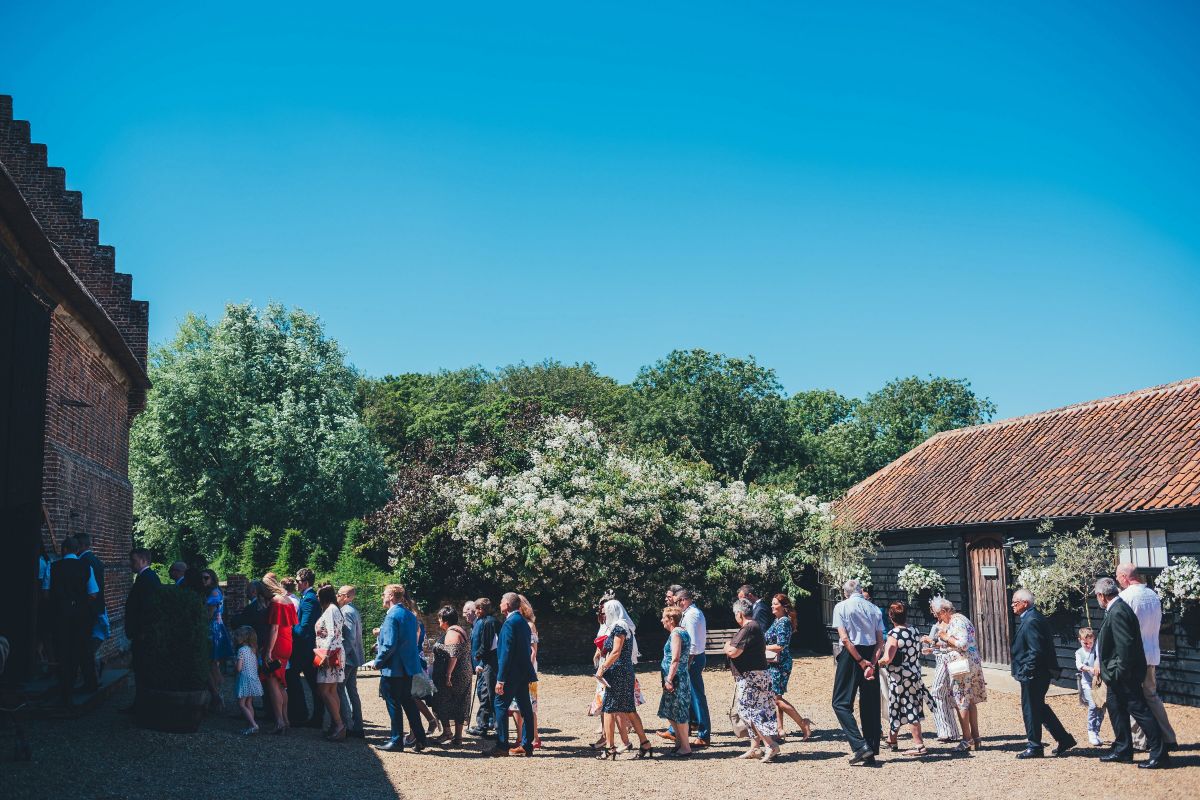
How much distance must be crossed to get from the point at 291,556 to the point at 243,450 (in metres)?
6.22

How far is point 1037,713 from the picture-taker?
33.1 feet

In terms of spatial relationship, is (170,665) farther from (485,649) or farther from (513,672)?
(513,672)

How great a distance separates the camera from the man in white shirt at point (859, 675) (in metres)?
9.97

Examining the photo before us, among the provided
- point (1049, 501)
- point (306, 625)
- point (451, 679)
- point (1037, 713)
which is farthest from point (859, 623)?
point (1049, 501)

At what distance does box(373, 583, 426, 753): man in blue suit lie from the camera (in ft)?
34.1

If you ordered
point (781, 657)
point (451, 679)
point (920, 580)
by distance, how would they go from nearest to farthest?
point (451, 679) → point (781, 657) → point (920, 580)

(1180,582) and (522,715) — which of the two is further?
(1180,582)

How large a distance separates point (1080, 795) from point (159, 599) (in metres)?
8.98

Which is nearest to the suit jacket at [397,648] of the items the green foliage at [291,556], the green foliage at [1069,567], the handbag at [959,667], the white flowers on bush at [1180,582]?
the handbag at [959,667]

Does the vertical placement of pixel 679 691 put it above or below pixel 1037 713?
above

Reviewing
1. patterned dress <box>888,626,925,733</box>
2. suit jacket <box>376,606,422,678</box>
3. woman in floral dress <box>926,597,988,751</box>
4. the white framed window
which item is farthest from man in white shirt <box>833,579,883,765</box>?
the white framed window

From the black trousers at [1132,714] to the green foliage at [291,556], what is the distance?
24.7 m

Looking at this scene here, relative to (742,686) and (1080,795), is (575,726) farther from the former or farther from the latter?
(1080,795)

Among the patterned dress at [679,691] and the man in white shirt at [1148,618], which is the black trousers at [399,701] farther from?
the man in white shirt at [1148,618]
